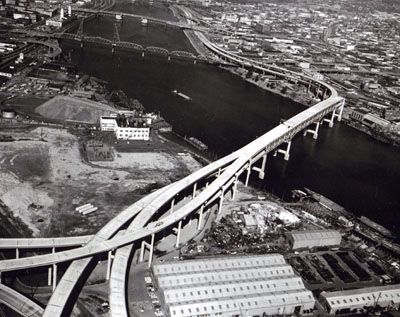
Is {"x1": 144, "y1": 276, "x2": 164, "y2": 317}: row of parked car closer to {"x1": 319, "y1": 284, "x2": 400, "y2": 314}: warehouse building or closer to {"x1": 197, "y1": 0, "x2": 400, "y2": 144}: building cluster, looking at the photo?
{"x1": 319, "y1": 284, "x2": 400, "y2": 314}: warehouse building

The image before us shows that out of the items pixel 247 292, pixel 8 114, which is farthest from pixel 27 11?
pixel 247 292

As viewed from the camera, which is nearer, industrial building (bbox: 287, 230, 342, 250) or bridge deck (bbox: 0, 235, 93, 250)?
bridge deck (bbox: 0, 235, 93, 250)

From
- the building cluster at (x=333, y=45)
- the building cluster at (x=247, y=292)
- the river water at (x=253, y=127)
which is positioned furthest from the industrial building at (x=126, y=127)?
the building cluster at (x=333, y=45)

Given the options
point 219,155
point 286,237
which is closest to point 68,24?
point 219,155

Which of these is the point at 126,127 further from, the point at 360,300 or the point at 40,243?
the point at 360,300

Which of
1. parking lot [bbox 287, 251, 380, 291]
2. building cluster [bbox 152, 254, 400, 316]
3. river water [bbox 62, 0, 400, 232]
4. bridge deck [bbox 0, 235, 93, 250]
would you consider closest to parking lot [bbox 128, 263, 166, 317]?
building cluster [bbox 152, 254, 400, 316]
